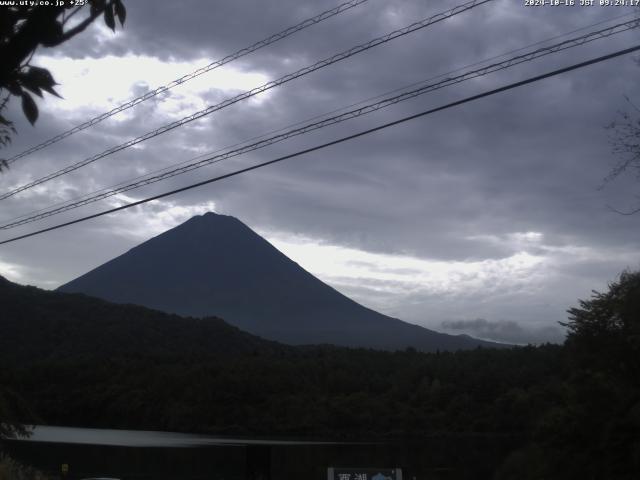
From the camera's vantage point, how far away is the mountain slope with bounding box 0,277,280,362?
9944 cm

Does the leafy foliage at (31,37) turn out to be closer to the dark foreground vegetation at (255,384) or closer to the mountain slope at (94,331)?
the dark foreground vegetation at (255,384)

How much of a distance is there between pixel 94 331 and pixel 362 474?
108m

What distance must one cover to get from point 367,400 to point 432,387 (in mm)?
8008

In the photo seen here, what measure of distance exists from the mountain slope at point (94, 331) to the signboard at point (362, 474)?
3487 inches

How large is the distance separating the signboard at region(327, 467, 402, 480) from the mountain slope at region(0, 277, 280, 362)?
88.6 m

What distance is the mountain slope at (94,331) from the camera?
326 feet

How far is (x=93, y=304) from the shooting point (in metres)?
116

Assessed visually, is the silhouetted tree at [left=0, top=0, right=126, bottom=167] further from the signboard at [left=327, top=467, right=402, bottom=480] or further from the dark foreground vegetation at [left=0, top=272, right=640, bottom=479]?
the dark foreground vegetation at [left=0, top=272, right=640, bottom=479]

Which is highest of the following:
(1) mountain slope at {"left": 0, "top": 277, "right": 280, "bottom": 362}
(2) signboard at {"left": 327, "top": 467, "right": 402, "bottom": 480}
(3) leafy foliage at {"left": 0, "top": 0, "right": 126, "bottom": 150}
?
(1) mountain slope at {"left": 0, "top": 277, "right": 280, "bottom": 362}

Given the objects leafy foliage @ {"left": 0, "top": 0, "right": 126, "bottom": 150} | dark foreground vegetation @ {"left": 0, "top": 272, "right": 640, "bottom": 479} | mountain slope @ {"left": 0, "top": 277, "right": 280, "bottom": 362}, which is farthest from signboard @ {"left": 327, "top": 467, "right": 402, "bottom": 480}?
mountain slope @ {"left": 0, "top": 277, "right": 280, "bottom": 362}

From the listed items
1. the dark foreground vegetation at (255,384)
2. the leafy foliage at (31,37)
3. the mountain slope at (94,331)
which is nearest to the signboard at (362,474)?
the leafy foliage at (31,37)

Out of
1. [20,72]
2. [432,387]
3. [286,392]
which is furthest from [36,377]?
[20,72]

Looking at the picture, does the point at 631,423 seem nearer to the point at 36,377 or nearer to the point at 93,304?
the point at 36,377

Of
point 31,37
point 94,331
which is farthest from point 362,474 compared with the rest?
point 94,331
